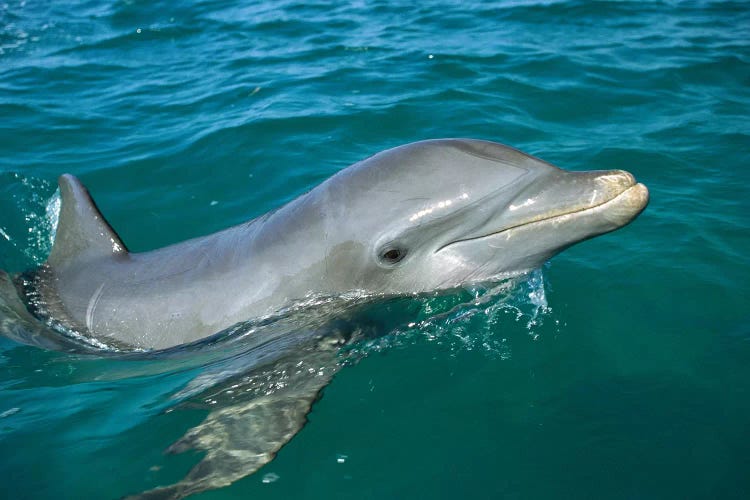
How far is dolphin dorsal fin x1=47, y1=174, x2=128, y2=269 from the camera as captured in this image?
6730 mm

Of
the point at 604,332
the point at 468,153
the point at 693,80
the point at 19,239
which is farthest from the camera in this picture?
the point at 693,80

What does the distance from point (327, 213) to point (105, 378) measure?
234 cm

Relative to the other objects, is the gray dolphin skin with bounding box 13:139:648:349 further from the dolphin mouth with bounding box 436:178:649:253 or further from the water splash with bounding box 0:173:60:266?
the water splash with bounding box 0:173:60:266

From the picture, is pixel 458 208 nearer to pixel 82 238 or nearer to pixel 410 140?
pixel 82 238

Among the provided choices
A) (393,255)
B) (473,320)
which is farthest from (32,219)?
(473,320)

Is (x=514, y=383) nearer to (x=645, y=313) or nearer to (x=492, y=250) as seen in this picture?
(x=492, y=250)

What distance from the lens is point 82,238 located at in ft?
22.2

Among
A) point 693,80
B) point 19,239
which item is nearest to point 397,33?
point 693,80

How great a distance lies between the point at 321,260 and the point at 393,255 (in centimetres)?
58

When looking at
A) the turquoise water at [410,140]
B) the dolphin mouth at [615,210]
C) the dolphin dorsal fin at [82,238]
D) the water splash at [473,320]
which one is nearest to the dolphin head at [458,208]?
the dolphin mouth at [615,210]

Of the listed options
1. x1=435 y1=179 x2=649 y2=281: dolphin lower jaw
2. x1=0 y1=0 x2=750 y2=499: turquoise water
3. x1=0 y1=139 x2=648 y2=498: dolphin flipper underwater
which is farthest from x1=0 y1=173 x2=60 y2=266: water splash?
x1=435 y1=179 x2=649 y2=281: dolphin lower jaw

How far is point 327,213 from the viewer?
593cm

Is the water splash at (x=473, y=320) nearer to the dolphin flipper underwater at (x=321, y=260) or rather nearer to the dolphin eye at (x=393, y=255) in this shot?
the dolphin flipper underwater at (x=321, y=260)

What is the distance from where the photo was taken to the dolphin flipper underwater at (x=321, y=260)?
5.60 meters
